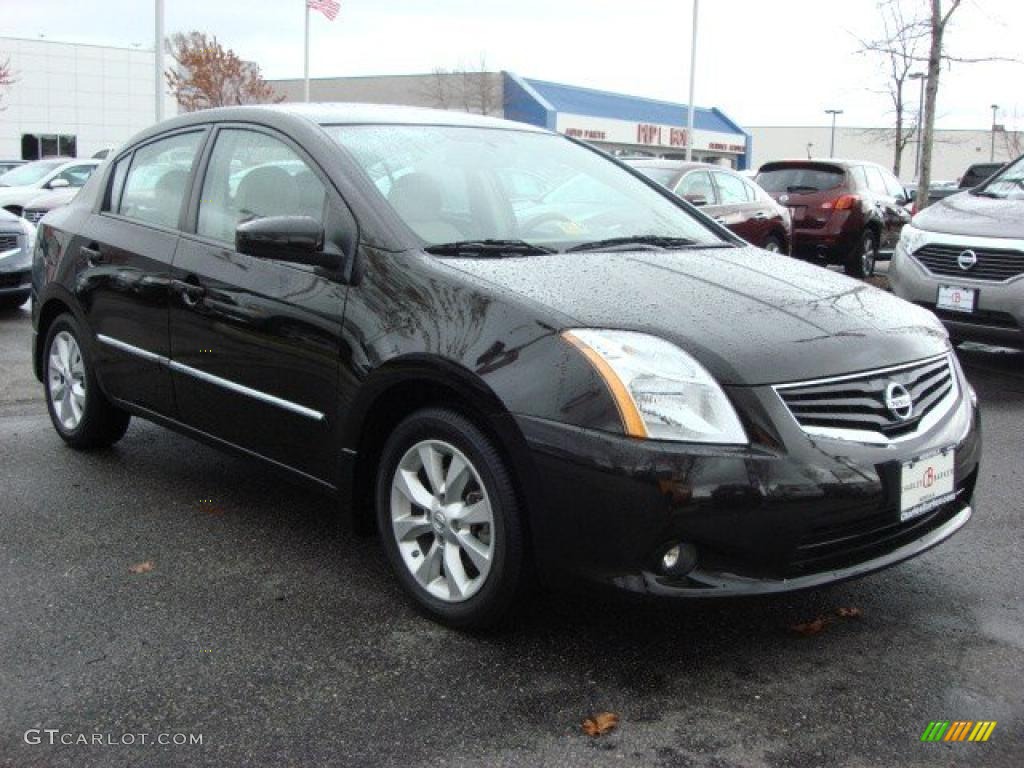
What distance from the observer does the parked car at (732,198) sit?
11.6 meters

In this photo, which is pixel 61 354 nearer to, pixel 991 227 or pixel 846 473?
pixel 846 473

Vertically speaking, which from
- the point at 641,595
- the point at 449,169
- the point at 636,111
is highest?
the point at 636,111

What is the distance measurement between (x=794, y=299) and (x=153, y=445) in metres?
3.52

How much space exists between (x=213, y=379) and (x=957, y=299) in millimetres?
5157

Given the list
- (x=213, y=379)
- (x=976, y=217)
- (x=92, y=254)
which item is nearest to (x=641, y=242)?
(x=213, y=379)

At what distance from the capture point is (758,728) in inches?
110

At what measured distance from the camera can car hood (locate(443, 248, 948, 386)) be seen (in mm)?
3039

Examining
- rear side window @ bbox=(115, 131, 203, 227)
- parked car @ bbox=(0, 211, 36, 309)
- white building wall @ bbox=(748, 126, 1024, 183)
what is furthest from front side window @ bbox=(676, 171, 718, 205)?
white building wall @ bbox=(748, 126, 1024, 183)

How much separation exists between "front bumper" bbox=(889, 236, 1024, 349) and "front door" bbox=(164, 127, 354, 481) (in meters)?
4.96

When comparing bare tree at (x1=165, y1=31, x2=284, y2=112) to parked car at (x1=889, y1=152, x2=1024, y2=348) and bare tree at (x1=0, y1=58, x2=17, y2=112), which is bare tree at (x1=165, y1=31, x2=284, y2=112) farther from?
parked car at (x1=889, y1=152, x2=1024, y2=348)

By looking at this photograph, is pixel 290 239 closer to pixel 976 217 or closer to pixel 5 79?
pixel 976 217

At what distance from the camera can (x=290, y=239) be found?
3631 millimetres

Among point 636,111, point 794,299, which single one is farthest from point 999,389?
point 636,111

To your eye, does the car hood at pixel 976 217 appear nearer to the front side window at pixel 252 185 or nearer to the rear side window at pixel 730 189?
the rear side window at pixel 730 189
